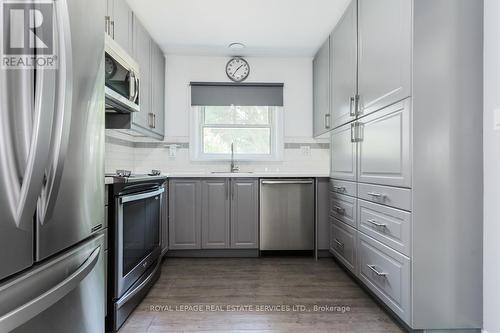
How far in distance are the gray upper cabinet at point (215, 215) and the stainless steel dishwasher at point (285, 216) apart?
385 mm

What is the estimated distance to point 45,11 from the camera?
664 millimetres

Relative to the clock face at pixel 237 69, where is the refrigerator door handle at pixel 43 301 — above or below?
below

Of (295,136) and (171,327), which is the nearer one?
(171,327)

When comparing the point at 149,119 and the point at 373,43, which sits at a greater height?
the point at 373,43

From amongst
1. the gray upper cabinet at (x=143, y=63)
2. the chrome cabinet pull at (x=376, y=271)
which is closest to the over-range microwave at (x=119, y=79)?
the gray upper cabinet at (x=143, y=63)

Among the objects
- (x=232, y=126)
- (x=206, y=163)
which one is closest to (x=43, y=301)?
(x=206, y=163)

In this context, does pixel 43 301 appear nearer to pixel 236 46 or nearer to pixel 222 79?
pixel 236 46

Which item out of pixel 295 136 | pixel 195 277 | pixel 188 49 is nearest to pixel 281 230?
pixel 195 277

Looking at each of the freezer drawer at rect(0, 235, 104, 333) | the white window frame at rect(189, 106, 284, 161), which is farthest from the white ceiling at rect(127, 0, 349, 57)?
the freezer drawer at rect(0, 235, 104, 333)

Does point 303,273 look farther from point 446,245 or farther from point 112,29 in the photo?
point 112,29

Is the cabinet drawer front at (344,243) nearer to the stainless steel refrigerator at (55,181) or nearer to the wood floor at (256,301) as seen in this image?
the wood floor at (256,301)

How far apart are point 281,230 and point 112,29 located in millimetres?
2371

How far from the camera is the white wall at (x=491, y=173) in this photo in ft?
4.62

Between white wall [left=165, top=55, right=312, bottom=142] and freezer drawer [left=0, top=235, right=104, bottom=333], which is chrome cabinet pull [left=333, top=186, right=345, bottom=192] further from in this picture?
freezer drawer [left=0, top=235, right=104, bottom=333]
